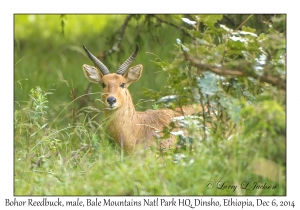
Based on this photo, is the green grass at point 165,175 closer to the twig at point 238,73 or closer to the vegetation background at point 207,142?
the vegetation background at point 207,142

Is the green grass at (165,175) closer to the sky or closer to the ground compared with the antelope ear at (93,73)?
closer to the ground

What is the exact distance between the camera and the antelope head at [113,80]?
8414 mm

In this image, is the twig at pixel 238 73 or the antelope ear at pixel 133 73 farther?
the antelope ear at pixel 133 73

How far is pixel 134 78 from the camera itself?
8945mm

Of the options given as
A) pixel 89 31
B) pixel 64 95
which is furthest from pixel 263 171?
pixel 89 31

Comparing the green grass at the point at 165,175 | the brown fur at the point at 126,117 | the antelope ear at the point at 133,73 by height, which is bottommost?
A: the green grass at the point at 165,175

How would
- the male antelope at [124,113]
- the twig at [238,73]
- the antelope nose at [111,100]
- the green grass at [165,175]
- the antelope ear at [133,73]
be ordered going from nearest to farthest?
the green grass at [165,175] → the twig at [238,73] → the antelope nose at [111,100] → the male antelope at [124,113] → the antelope ear at [133,73]

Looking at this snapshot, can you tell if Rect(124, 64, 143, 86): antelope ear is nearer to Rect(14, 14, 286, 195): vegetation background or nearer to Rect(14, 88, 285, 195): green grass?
Rect(14, 14, 286, 195): vegetation background

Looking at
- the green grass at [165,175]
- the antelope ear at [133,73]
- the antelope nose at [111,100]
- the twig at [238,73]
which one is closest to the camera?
the green grass at [165,175]

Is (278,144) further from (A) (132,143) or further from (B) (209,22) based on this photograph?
(A) (132,143)

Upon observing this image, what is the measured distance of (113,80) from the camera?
860cm

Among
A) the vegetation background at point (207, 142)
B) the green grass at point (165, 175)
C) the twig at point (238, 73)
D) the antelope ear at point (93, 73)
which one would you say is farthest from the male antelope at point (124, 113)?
the twig at point (238, 73)

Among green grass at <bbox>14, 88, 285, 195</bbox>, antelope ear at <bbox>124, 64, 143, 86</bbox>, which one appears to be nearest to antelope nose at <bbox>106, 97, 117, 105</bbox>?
antelope ear at <bbox>124, 64, 143, 86</bbox>

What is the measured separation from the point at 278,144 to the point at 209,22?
1.33 metres
